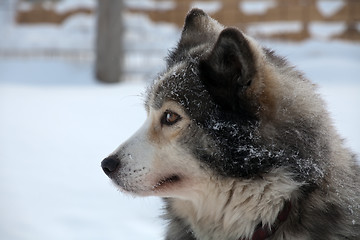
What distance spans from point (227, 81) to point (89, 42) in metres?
10.4

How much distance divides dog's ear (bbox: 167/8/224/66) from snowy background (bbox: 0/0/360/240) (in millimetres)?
276

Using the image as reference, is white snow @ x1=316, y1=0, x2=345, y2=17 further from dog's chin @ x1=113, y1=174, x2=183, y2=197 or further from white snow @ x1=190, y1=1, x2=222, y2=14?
dog's chin @ x1=113, y1=174, x2=183, y2=197

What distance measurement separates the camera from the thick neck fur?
2348 millimetres

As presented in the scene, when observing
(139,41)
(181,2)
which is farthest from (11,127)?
(181,2)

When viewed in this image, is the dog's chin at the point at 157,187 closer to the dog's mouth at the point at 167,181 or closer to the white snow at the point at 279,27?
the dog's mouth at the point at 167,181

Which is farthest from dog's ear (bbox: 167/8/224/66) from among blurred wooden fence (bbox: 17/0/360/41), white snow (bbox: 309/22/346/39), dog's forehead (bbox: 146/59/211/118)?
white snow (bbox: 309/22/346/39)

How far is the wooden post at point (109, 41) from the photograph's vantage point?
9743 mm

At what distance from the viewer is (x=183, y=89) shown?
8.29 feet

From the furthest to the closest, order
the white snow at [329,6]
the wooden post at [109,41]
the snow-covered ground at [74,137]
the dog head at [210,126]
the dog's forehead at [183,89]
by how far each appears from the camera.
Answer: the white snow at [329,6] < the wooden post at [109,41] < the snow-covered ground at [74,137] < the dog's forehead at [183,89] < the dog head at [210,126]

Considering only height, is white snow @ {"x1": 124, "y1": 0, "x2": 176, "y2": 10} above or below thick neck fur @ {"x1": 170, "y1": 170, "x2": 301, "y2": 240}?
below

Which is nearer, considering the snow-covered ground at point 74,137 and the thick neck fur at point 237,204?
the thick neck fur at point 237,204

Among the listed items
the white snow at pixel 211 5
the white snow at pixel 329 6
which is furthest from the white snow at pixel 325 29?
the white snow at pixel 211 5

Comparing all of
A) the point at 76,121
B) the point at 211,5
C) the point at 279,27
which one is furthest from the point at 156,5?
the point at 76,121

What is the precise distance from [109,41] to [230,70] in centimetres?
786
